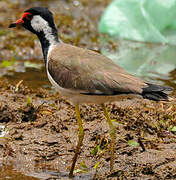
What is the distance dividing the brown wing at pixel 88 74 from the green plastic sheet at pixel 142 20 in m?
5.42

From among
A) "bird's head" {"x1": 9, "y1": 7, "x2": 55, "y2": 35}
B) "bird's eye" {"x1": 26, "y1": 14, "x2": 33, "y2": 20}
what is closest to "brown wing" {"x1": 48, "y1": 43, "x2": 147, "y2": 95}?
"bird's head" {"x1": 9, "y1": 7, "x2": 55, "y2": 35}

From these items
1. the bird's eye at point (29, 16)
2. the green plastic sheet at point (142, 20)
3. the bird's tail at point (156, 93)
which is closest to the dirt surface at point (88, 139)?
the bird's tail at point (156, 93)

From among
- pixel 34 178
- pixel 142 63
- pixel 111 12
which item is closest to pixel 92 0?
pixel 111 12

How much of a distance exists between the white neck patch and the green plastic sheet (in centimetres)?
512

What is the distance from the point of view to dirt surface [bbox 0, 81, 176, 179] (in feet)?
16.4

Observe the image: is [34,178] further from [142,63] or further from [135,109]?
[142,63]

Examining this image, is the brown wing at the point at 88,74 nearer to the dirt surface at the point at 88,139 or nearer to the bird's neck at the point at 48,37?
the bird's neck at the point at 48,37

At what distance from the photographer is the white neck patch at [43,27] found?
539cm

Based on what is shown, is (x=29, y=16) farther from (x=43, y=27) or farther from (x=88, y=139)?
(x=88, y=139)

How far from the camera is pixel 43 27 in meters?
5.43

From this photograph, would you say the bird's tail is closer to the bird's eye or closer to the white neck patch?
the white neck patch

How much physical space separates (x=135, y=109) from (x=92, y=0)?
21.2ft

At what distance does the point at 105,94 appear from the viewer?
4.69 metres

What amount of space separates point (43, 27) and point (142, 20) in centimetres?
525
